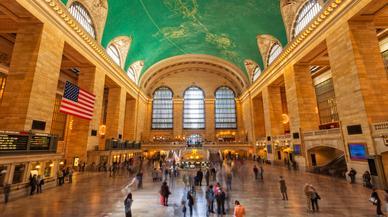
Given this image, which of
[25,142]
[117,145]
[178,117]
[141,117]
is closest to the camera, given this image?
[25,142]

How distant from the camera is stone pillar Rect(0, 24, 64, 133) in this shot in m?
10.2

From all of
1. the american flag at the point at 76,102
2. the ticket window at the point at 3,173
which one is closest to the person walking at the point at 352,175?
the ticket window at the point at 3,173

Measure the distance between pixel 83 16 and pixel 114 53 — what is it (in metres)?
6.21

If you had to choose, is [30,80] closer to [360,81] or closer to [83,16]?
[83,16]

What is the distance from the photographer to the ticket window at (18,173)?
8000 mm

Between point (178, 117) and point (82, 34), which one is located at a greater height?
point (82, 34)

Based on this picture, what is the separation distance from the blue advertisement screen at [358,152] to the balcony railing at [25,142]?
54.1ft

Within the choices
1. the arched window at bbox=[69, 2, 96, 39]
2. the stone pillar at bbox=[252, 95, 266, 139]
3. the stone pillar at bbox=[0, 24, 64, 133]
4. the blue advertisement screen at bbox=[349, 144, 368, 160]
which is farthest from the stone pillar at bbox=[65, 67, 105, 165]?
the stone pillar at bbox=[252, 95, 266, 139]

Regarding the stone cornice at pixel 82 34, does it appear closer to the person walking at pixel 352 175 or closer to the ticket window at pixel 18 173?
the ticket window at pixel 18 173

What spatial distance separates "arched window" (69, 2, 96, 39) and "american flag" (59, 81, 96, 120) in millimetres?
5751

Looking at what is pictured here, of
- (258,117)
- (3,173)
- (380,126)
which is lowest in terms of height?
(3,173)

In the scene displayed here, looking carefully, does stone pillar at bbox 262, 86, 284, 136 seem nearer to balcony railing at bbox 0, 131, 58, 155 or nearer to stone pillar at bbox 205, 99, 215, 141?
stone pillar at bbox 205, 99, 215, 141

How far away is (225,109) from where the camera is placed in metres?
37.8

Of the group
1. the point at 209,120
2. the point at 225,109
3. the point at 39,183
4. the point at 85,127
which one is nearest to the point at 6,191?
A: the point at 39,183
